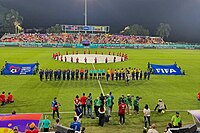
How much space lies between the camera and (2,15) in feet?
400

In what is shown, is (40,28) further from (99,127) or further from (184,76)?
(99,127)

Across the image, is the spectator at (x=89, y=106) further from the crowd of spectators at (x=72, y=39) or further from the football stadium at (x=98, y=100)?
the crowd of spectators at (x=72, y=39)

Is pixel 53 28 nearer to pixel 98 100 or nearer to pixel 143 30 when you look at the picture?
pixel 143 30

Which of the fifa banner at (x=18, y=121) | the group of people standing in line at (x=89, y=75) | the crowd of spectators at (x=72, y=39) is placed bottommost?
the fifa banner at (x=18, y=121)

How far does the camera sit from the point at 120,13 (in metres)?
123

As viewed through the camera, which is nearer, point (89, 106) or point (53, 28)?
point (89, 106)

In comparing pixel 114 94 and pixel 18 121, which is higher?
pixel 114 94

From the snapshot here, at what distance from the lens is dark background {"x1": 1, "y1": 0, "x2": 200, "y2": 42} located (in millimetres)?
112438

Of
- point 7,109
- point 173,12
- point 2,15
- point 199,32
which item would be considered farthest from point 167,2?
point 7,109

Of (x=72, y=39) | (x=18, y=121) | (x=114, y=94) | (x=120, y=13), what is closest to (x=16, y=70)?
(x=114, y=94)

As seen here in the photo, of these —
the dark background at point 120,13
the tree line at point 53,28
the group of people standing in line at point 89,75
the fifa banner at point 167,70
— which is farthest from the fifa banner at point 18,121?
the dark background at point 120,13

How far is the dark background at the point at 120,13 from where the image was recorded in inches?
4427

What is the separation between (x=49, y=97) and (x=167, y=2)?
331 ft

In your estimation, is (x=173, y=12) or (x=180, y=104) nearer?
(x=180, y=104)
